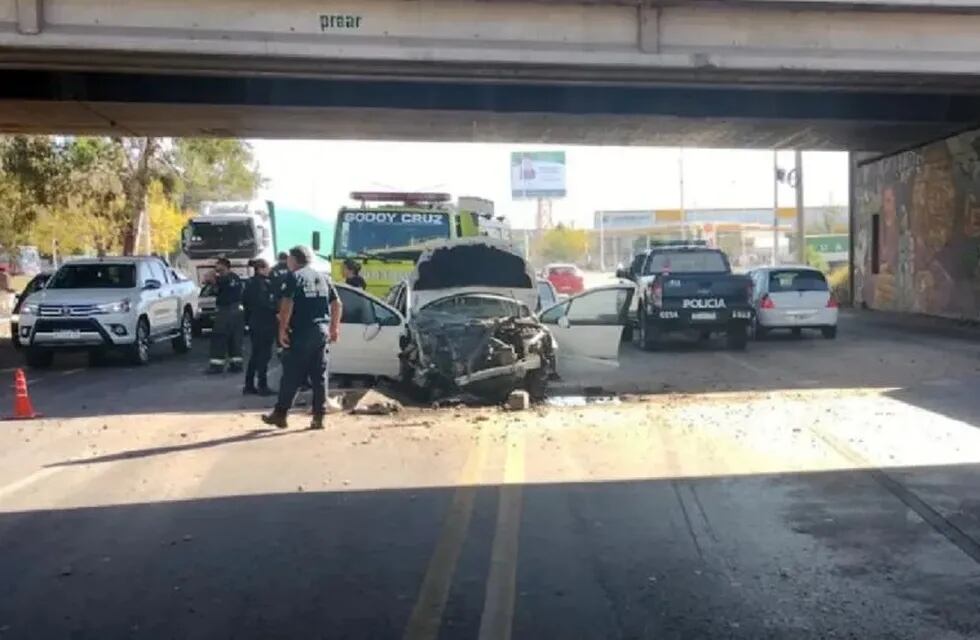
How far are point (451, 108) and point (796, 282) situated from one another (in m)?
7.89

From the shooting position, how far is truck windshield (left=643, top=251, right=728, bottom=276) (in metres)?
21.7

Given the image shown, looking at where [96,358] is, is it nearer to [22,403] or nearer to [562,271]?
[22,403]

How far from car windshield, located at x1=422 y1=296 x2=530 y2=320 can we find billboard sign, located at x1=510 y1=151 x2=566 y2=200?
70.8 m

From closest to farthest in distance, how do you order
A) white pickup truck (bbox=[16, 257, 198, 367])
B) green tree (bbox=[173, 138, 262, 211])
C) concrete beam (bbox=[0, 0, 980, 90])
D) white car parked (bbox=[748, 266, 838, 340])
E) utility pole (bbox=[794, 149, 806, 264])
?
concrete beam (bbox=[0, 0, 980, 90]) < white pickup truck (bbox=[16, 257, 198, 367]) < white car parked (bbox=[748, 266, 838, 340]) < utility pole (bbox=[794, 149, 806, 264]) < green tree (bbox=[173, 138, 262, 211])

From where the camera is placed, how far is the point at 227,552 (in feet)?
21.0

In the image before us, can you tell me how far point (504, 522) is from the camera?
23.2 feet

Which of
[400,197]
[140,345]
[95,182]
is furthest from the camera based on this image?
[95,182]

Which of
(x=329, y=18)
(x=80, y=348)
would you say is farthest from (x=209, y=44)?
(x=80, y=348)

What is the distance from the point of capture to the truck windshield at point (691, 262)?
21656 millimetres

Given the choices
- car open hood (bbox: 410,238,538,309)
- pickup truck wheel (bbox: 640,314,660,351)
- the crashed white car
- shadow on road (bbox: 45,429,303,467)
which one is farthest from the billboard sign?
shadow on road (bbox: 45,429,303,467)

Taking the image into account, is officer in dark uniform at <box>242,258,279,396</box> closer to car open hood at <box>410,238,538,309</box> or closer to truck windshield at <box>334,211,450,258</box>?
car open hood at <box>410,238,538,309</box>

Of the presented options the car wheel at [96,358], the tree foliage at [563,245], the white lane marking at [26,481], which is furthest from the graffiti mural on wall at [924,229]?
the tree foliage at [563,245]

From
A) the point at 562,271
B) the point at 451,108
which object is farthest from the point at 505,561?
the point at 562,271

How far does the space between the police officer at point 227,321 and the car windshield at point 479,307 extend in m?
3.95
